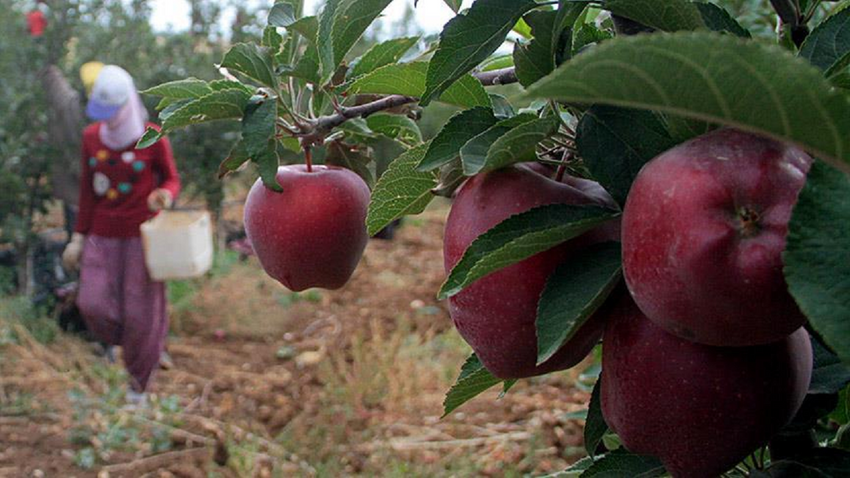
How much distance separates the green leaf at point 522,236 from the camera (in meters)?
0.38

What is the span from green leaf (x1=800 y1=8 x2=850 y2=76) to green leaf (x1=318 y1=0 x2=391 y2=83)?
0.24 metres

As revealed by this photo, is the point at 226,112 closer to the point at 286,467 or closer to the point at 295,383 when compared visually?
the point at 286,467

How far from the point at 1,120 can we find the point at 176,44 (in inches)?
42.9

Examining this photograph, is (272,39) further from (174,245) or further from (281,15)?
(174,245)

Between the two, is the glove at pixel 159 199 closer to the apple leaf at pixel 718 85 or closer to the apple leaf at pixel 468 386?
the apple leaf at pixel 468 386

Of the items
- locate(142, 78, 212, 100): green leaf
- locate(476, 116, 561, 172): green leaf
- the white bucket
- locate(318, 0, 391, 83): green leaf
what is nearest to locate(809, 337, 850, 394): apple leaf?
locate(476, 116, 561, 172): green leaf

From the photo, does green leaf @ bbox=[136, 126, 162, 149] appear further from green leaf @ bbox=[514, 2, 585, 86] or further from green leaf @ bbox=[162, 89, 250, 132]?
green leaf @ bbox=[514, 2, 585, 86]

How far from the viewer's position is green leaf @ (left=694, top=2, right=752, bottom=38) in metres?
0.41

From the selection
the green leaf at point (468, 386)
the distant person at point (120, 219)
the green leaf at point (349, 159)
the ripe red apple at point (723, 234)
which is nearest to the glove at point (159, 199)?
the distant person at point (120, 219)

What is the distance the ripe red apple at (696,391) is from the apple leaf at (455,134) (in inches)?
4.8

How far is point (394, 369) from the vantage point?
271 cm

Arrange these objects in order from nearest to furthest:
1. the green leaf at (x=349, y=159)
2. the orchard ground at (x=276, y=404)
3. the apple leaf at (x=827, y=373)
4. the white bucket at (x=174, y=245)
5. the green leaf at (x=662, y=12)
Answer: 1. the green leaf at (x=662, y=12)
2. the apple leaf at (x=827, y=373)
3. the green leaf at (x=349, y=159)
4. the orchard ground at (x=276, y=404)
5. the white bucket at (x=174, y=245)

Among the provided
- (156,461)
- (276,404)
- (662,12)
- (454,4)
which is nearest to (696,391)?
(662,12)

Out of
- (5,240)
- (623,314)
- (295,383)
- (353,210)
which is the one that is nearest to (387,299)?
(295,383)
